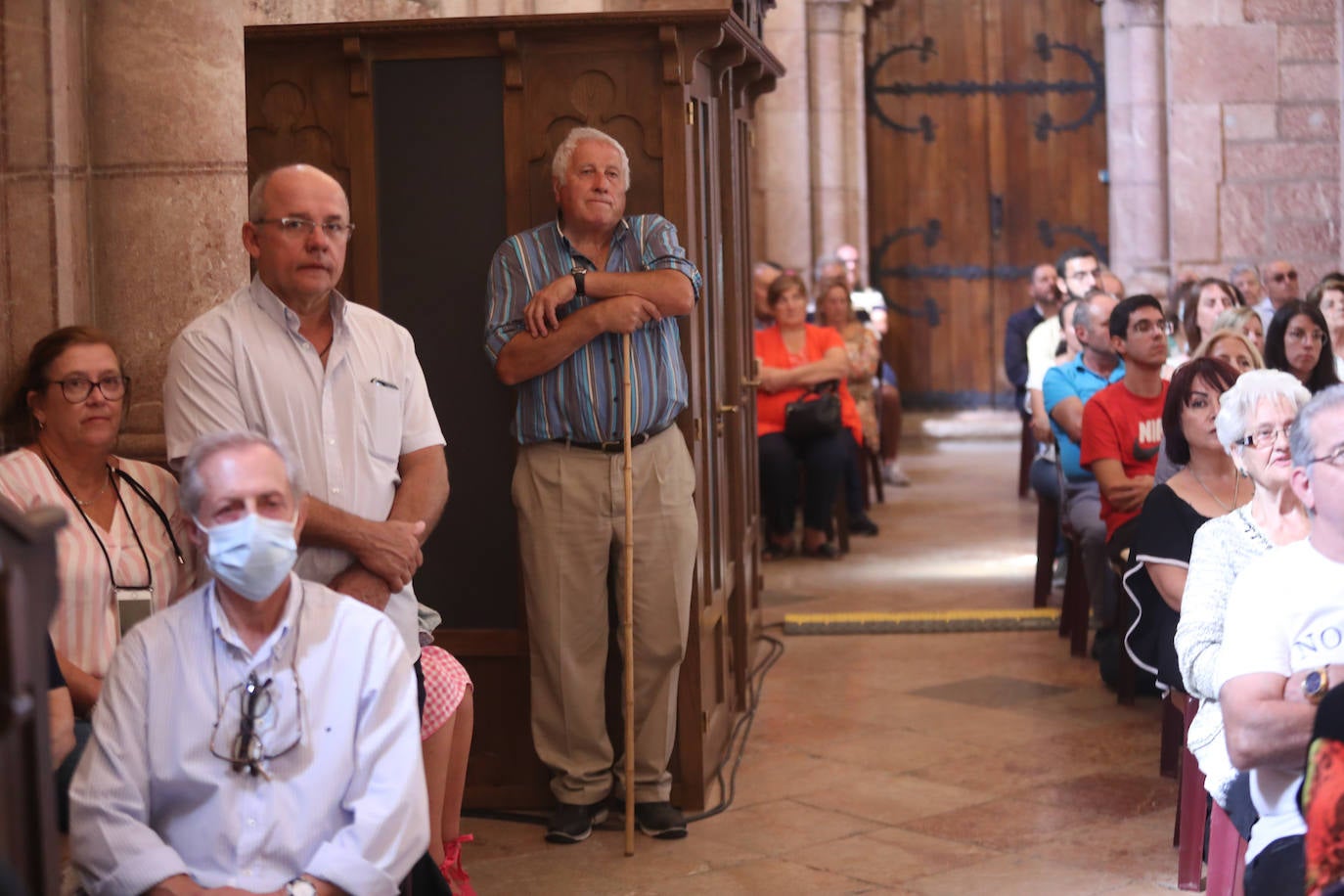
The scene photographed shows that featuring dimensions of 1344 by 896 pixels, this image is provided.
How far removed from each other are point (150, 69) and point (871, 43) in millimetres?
9254

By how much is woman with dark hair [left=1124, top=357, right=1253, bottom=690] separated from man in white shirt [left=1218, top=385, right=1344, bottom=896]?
1.12m

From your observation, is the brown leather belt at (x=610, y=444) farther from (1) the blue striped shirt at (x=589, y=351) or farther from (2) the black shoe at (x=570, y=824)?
(2) the black shoe at (x=570, y=824)

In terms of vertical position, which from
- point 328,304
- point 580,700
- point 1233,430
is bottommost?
point 580,700

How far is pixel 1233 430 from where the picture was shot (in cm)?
332

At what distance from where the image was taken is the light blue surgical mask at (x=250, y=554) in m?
2.42

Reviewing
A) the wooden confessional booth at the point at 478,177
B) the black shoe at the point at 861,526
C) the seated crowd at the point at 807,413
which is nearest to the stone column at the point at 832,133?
the seated crowd at the point at 807,413

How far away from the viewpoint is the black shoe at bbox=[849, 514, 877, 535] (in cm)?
858

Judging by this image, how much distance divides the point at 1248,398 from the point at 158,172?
88.4 inches

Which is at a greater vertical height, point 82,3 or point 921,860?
point 82,3

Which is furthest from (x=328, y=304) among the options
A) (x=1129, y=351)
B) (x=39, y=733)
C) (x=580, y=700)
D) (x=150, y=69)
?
(x=1129, y=351)

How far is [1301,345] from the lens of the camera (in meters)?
5.23

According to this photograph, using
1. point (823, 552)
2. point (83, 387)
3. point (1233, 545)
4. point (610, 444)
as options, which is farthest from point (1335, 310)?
point (83, 387)

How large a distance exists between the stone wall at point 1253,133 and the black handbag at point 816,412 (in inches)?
139

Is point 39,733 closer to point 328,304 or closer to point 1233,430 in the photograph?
point 328,304
